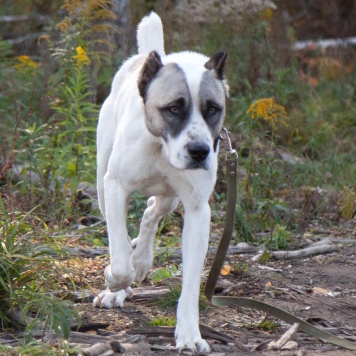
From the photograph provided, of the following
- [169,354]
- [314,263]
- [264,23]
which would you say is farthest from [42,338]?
[264,23]

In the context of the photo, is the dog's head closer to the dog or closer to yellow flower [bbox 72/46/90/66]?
the dog

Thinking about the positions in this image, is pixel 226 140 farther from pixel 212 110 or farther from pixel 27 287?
pixel 27 287

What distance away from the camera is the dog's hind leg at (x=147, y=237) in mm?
5262

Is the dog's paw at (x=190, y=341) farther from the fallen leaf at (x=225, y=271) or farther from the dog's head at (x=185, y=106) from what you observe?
the fallen leaf at (x=225, y=271)

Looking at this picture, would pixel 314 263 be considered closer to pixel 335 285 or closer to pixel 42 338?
pixel 335 285

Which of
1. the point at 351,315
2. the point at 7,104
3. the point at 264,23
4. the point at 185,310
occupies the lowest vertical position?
the point at 351,315

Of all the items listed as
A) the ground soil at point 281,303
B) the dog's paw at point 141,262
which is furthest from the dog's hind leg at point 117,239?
the dog's paw at point 141,262

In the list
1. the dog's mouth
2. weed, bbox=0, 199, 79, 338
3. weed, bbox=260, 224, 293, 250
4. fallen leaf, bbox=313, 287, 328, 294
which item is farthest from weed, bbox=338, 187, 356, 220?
weed, bbox=0, 199, 79, 338

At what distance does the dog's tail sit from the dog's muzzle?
138cm

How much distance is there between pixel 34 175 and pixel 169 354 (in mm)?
3603

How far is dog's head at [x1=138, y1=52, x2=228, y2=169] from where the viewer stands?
4.33 meters

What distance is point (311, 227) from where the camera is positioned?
7.14 meters

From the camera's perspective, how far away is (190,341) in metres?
4.22

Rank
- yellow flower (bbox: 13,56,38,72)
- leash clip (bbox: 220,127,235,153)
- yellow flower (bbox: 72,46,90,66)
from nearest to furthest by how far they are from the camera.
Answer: leash clip (bbox: 220,127,235,153) → yellow flower (bbox: 72,46,90,66) → yellow flower (bbox: 13,56,38,72)
